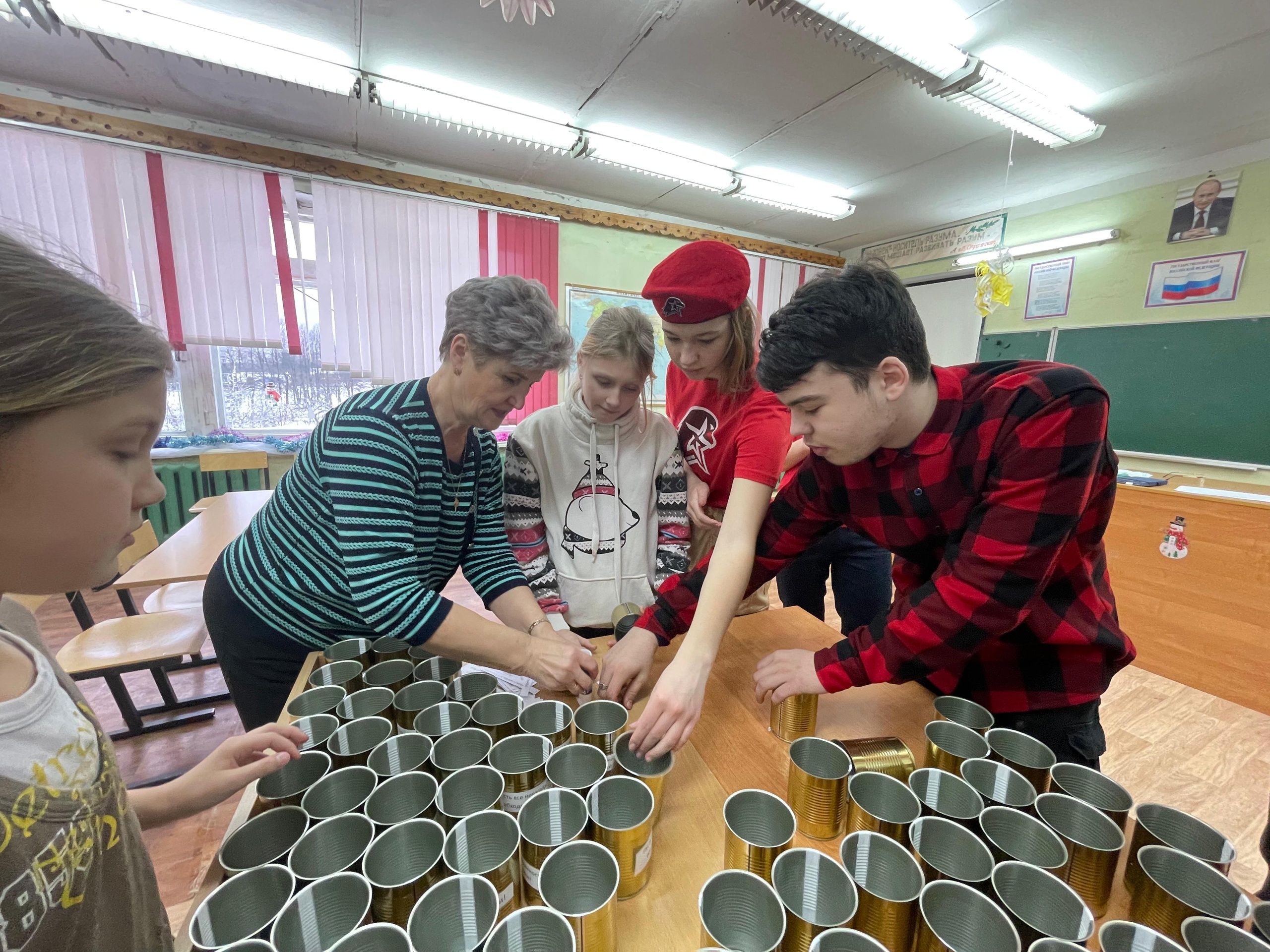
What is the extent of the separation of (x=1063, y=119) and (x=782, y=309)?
11.6 ft

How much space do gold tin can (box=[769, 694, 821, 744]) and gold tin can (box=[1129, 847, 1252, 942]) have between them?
43cm

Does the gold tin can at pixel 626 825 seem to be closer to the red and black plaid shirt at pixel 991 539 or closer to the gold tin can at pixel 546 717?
the gold tin can at pixel 546 717

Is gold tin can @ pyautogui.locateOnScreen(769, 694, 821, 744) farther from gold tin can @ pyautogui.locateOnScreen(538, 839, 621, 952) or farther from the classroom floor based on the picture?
the classroom floor

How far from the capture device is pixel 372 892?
55 centimetres

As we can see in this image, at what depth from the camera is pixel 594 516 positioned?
5.36 ft

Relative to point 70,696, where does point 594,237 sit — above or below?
above

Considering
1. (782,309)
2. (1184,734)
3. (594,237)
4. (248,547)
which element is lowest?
(1184,734)

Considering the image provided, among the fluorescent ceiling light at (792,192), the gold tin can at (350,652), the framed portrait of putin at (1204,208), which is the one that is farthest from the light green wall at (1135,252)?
the gold tin can at (350,652)

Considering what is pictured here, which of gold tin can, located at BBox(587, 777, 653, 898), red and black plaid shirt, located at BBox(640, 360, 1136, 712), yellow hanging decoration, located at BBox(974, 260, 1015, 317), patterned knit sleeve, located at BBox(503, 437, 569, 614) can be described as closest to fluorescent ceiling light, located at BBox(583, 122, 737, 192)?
yellow hanging decoration, located at BBox(974, 260, 1015, 317)

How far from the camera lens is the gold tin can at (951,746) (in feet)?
2.60

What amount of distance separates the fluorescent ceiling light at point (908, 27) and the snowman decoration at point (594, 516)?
2.09 m

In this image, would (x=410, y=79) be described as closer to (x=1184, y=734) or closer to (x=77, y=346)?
(x=77, y=346)

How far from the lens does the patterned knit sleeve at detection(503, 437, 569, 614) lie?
5.22ft

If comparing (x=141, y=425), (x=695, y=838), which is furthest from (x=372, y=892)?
(x=141, y=425)
